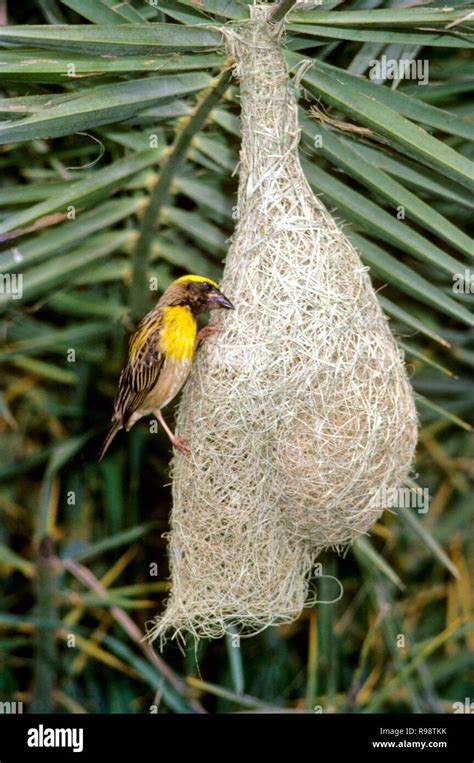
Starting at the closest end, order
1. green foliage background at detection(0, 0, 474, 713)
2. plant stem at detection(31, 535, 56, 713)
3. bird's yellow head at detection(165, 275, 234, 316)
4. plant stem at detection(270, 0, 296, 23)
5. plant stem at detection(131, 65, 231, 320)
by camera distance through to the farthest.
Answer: plant stem at detection(270, 0, 296, 23) → green foliage background at detection(0, 0, 474, 713) → bird's yellow head at detection(165, 275, 234, 316) → plant stem at detection(131, 65, 231, 320) → plant stem at detection(31, 535, 56, 713)

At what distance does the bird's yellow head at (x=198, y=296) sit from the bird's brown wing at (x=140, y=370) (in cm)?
8

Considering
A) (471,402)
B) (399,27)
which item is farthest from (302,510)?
(471,402)

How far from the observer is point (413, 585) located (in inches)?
165

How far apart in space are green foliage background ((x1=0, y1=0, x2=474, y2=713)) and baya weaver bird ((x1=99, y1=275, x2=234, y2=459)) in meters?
0.35

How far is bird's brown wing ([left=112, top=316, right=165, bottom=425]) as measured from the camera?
2127 millimetres

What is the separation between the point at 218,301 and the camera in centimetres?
210

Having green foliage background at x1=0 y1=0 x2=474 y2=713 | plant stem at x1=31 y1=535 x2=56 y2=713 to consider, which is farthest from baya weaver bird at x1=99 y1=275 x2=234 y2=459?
plant stem at x1=31 y1=535 x2=56 y2=713

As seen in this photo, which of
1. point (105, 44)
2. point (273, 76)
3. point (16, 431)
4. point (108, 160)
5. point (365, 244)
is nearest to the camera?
point (105, 44)

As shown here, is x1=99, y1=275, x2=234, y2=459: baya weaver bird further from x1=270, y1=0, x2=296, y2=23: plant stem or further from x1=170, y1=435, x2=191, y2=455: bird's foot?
x1=270, y1=0, x2=296, y2=23: plant stem

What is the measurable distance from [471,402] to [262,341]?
2.03 m

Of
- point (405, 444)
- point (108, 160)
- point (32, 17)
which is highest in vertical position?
point (32, 17)

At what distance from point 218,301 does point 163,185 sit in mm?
588

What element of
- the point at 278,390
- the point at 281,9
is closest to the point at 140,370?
the point at 278,390

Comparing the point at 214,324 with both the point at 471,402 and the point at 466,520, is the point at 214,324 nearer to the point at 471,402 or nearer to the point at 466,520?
the point at 471,402
